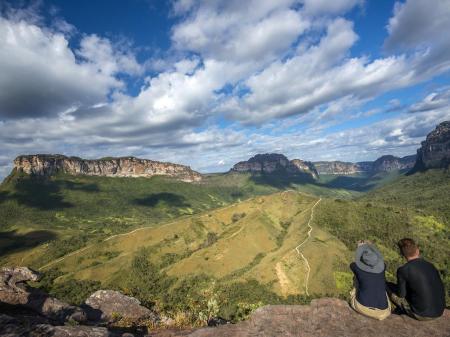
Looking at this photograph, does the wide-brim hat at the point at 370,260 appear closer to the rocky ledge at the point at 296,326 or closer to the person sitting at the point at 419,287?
the person sitting at the point at 419,287

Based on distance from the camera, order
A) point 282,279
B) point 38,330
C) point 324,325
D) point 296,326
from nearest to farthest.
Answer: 1. point 38,330
2. point 324,325
3. point 296,326
4. point 282,279

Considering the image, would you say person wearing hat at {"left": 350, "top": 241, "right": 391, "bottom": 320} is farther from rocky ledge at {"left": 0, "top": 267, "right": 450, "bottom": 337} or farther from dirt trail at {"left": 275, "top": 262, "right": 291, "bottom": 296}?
dirt trail at {"left": 275, "top": 262, "right": 291, "bottom": 296}

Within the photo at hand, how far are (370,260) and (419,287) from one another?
7.61ft

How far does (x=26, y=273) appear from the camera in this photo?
3316 centimetres

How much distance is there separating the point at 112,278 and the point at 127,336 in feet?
641

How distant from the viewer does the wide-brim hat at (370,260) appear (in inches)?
610

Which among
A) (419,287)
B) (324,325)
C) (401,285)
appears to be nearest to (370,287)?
(401,285)

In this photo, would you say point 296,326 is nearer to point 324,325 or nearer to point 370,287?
point 324,325

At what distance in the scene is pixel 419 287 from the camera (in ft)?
48.2

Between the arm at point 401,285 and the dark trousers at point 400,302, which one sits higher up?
the arm at point 401,285

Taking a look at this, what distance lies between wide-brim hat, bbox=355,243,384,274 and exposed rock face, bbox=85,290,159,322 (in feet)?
56.0

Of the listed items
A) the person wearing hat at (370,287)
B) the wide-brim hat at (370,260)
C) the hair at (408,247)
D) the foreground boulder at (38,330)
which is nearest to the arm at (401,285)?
the person wearing hat at (370,287)

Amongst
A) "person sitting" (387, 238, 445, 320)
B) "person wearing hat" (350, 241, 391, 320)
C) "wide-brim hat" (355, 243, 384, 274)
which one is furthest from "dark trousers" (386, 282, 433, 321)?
"wide-brim hat" (355, 243, 384, 274)

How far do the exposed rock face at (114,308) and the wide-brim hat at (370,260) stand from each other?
672 inches
